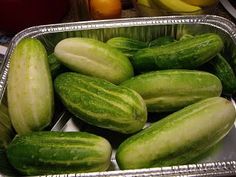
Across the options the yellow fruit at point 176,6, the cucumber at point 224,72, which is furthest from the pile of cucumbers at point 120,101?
the yellow fruit at point 176,6

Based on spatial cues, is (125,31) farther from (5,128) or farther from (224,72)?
(5,128)

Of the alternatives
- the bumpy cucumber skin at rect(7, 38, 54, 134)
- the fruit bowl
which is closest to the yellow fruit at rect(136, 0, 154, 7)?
the fruit bowl

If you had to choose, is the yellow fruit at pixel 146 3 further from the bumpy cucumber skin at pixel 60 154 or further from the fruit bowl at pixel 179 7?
the bumpy cucumber skin at pixel 60 154

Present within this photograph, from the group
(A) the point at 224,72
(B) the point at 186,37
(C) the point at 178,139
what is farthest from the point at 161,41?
(C) the point at 178,139

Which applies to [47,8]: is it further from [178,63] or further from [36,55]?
[178,63]

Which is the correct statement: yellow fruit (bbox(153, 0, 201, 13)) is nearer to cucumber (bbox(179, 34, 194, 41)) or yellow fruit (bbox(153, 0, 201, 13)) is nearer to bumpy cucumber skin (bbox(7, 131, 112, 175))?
cucumber (bbox(179, 34, 194, 41))
